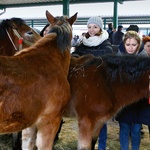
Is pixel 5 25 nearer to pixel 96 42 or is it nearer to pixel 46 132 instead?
pixel 96 42

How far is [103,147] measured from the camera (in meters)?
3.37

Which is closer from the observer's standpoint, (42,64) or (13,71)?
(13,71)

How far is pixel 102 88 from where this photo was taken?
2721 millimetres

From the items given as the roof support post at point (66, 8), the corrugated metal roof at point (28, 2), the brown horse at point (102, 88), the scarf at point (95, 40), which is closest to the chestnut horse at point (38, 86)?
the brown horse at point (102, 88)

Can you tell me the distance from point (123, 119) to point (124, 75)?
23.0 inches

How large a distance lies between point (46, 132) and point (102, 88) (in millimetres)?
847

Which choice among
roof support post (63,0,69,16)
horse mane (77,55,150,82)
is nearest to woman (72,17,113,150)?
horse mane (77,55,150,82)

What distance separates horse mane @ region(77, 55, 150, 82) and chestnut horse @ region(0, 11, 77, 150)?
1.67 feet

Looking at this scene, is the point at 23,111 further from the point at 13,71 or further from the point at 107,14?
the point at 107,14

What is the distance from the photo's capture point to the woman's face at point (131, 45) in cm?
303

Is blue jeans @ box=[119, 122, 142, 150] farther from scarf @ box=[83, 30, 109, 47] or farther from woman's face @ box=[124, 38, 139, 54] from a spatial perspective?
scarf @ box=[83, 30, 109, 47]

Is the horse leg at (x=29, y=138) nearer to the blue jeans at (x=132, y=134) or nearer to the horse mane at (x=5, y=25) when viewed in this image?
the blue jeans at (x=132, y=134)

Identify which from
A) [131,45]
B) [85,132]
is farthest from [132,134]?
[131,45]

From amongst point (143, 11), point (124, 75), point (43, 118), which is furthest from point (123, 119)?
point (143, 11)
